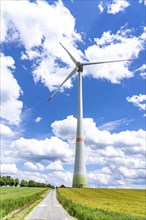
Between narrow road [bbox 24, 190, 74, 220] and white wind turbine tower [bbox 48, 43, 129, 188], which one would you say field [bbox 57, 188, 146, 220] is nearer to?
narrow road [bbox 24, 190, 74, 220]

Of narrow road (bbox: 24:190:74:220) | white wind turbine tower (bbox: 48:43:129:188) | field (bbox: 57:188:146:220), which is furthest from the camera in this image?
white wind turbine tower (bbox: 48:43:129:188)

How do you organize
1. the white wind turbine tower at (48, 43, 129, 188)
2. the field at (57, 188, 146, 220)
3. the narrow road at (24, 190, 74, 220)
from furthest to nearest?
the white wind turbine tower at (48, 43, 129, 188) < the narrow road at (24, 190, 74, 220) < the field at (57, 188, 146, 220)

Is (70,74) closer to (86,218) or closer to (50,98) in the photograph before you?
(50,98)

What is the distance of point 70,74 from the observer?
12569cm

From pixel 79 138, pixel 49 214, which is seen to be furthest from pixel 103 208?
pixel 79 138

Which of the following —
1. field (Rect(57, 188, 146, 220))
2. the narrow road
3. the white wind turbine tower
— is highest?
the white wind turbine tower

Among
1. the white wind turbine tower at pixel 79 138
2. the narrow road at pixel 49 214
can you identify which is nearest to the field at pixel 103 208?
the narrow road at pixel 49 214

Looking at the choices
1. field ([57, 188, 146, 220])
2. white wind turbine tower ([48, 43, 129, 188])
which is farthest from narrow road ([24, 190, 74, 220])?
white wind turbine tower ([48, 43, 129, 188])

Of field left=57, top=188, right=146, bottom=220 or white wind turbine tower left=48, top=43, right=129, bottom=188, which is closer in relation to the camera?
field left=57, top=188, right=146, bottom=220

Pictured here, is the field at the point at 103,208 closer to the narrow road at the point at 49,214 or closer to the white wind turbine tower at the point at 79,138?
the narrow road at the point at 49,214

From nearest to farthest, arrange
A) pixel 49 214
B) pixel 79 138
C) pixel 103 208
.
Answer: pixel 103 208, pixel 49 214, pixel 79 138

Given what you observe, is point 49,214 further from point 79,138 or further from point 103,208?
point 79,138

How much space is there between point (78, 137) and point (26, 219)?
85253 millimetres

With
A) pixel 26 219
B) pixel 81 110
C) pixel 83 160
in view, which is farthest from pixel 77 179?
pixel 26 219
